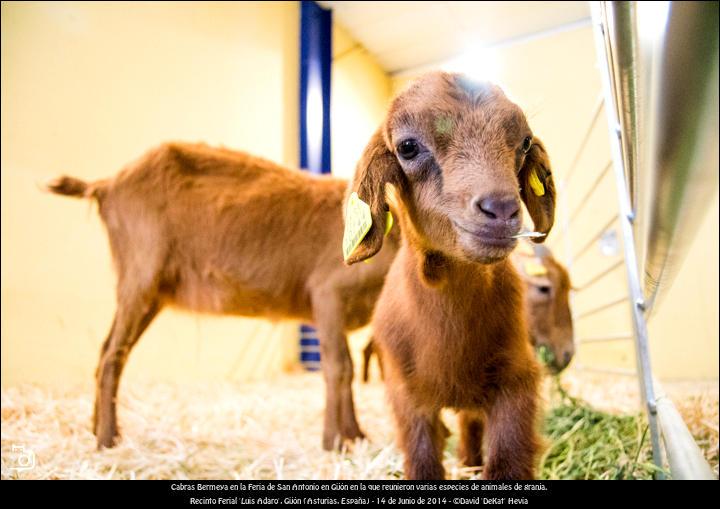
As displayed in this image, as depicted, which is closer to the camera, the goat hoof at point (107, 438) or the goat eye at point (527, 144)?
the goat eye at point (527, 144)

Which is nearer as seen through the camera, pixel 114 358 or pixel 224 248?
pixel 114 358

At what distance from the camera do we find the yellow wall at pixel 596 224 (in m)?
2.18

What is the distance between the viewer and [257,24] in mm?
3338

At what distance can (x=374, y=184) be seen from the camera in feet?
3.45

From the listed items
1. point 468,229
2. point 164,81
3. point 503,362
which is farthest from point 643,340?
point 164,81

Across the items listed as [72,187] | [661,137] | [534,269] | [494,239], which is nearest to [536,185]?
[494,239]

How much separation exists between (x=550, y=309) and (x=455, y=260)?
1762 mm

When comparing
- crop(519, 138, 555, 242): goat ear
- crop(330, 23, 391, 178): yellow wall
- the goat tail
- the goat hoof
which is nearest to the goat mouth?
crop(519, 138, 555, 242): goat ear

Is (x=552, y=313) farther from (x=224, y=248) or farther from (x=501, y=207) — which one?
(x=501, y=207)

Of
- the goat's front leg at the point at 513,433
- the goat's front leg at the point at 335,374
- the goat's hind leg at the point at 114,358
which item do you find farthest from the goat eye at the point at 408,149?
the goat's hind leg at the point at 114,358

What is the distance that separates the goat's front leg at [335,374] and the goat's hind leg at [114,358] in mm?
777

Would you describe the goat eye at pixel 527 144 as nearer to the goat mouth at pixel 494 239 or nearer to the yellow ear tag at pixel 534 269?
→ the goat mouth at pixel 494 239

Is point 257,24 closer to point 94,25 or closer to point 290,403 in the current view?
point 94,25

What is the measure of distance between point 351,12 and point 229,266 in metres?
1.42
